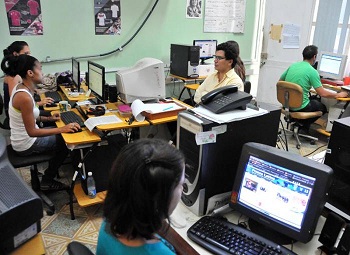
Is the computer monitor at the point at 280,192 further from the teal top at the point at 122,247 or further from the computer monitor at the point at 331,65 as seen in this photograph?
the computer monitor at the point at 331,65

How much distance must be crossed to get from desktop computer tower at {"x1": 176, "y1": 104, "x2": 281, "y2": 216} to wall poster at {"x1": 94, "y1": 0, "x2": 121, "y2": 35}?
325 cm

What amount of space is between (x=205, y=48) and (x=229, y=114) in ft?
12.2

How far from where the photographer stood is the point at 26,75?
2.47 meters

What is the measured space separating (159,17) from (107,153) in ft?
8.44

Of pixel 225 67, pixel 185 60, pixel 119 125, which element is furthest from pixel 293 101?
pixel 119 125

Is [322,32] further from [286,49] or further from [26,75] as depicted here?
[26,75]

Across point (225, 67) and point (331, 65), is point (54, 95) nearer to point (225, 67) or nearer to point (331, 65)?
point (225, 67)

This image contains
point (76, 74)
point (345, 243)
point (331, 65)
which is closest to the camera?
point (345, 243)

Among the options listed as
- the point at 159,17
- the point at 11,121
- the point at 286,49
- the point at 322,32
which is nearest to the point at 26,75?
the point at 11,121

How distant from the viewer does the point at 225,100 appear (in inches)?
54.5

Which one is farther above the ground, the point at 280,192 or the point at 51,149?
the point at 280,192

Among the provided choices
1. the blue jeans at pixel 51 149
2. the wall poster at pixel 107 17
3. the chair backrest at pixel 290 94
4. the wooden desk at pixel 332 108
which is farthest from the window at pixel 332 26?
the blue jeans at pixel 51 149

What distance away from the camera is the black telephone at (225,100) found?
1.35m

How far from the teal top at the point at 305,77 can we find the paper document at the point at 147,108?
6.26 feet
